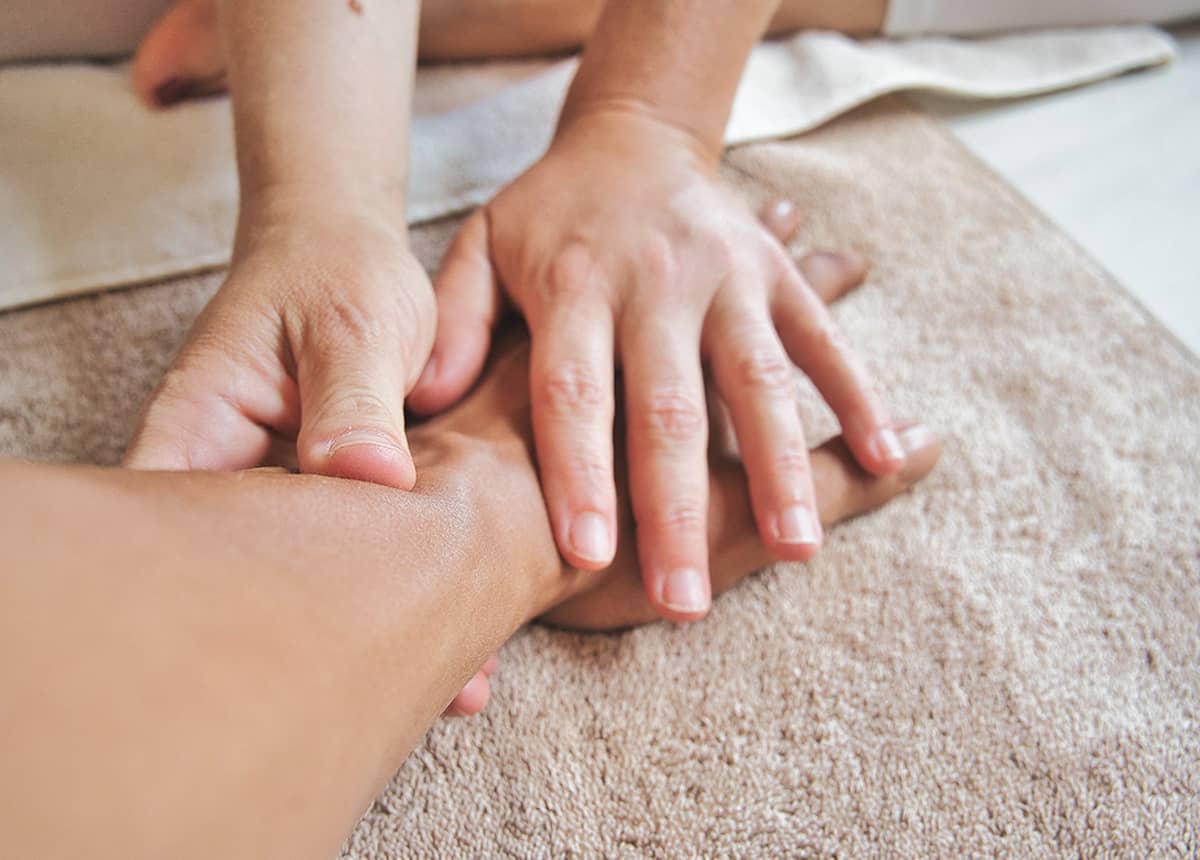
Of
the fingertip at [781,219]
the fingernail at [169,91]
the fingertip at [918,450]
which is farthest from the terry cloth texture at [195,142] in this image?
the fingertip at [918,450]

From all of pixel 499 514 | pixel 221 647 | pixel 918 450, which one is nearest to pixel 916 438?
pixel 918 450

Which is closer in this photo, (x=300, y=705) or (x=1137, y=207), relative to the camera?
(x=300, y=705)

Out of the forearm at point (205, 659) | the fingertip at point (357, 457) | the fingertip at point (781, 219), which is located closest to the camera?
the forearm at point (205, 659)

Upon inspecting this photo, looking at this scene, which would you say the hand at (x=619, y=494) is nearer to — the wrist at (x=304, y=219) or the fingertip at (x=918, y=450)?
the fingertip at (x=918, y=450)

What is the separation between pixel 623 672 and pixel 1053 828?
0.30 m

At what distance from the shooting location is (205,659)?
34 centimetres

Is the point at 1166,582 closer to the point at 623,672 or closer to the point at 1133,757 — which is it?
the point at 1133,757

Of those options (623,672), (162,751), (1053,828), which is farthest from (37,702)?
(1053,828)

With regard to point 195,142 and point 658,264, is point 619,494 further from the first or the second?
point 195,142

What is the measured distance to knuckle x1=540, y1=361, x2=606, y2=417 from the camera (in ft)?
2.21

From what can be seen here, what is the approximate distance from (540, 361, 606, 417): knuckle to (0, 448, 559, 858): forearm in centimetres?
21

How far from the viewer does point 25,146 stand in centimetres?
93

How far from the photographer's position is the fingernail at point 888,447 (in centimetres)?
73

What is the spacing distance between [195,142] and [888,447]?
789mm
